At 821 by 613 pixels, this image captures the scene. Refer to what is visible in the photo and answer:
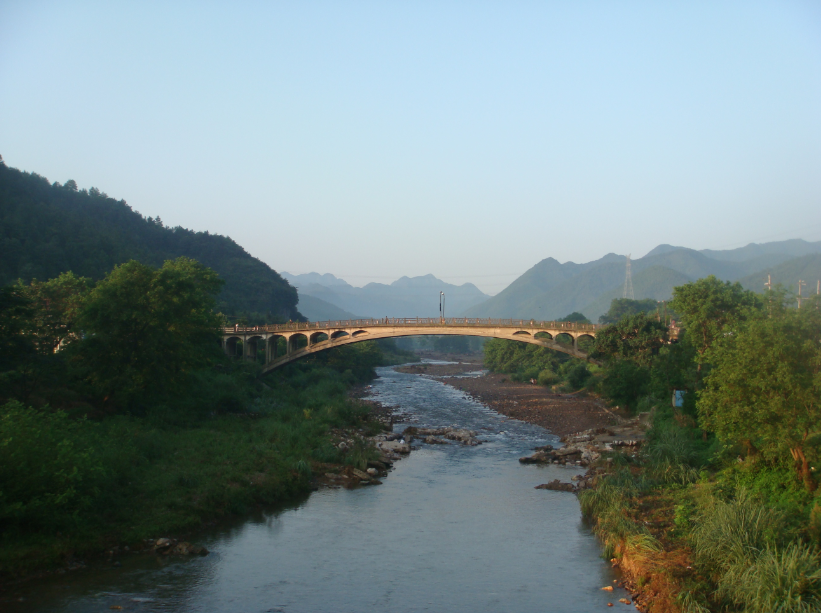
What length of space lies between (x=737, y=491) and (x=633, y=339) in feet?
99.8

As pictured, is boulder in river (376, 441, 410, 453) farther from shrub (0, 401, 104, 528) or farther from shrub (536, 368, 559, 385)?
shrub (536, 368, 559, 385)

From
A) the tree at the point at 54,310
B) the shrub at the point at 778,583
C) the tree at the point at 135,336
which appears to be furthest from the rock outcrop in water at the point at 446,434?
the shrub at the point at 778,583

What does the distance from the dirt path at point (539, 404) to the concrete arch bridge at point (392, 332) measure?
4.98 m

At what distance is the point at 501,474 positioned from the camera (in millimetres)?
30000

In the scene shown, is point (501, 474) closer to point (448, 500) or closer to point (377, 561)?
point (448, 500)

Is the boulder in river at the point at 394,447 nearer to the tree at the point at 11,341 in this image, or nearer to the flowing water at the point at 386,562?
the flowing water at the point at 386,562

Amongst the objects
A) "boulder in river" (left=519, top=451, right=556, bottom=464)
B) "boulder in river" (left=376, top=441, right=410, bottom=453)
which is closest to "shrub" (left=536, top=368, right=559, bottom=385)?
"boulder in river" (left=519, top=451, right=556, bottom=464)

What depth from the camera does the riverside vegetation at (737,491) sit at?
15.1 metres

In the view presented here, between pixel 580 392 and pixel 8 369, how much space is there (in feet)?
155

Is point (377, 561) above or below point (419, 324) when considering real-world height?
below

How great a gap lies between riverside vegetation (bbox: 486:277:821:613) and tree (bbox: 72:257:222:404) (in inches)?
888

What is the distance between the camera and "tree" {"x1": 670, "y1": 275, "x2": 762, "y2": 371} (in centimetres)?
3142

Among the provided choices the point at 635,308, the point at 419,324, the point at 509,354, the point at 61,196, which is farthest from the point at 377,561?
the point at 635,308

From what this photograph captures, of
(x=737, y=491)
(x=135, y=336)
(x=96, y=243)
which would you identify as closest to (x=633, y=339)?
(x=737, y=491)
